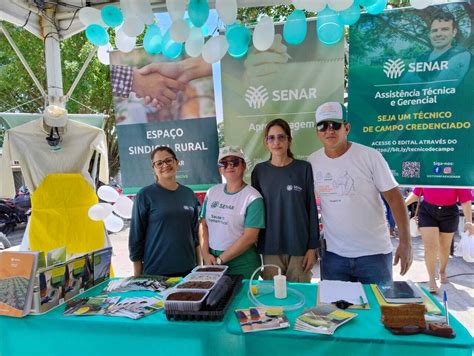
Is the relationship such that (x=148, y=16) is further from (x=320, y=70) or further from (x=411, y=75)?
(x=411, y=75)

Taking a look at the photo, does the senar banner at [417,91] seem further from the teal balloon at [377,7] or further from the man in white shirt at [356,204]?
the man in white shirt at [356,204]

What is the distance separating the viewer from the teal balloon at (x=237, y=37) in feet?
7.92

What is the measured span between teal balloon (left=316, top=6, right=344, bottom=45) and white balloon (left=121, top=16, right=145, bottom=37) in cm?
125

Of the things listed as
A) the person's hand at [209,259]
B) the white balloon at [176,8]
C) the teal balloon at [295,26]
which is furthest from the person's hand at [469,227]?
the white balloon at [176,8]

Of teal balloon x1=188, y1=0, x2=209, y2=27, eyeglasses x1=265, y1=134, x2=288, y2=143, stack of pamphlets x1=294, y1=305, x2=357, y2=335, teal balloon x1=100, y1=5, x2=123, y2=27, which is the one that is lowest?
stack of pamphlets x1=294, y1=305, x2=357, y2=335

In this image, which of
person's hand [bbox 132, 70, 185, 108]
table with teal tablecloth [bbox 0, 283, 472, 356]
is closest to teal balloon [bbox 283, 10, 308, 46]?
person's hand [bbox 132, 70, 185, 108]

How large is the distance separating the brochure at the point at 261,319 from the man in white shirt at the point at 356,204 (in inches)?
28.1

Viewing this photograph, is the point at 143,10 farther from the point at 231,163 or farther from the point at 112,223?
the point at 112,223

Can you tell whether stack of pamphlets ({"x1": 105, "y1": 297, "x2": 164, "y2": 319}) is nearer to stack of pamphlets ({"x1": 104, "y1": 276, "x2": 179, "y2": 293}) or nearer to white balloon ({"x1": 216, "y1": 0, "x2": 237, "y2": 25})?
stack of pamphlets ({"x1": 104, "y1": 276, "x2": 179, "y2": 293})

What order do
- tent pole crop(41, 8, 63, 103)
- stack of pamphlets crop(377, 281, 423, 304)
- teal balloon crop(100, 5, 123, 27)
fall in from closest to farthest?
1. stack of pamphlets crop(377, 281, 423, 304)
2. teal balloon crop(100, 5, 123, 27)
3. tent pole crop(41, 8, 63, 103)

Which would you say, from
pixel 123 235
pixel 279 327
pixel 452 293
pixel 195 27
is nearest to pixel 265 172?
pixel 279 327

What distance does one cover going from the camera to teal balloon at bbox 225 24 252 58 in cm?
241

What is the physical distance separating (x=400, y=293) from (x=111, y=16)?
8.41 feet

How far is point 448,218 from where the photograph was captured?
3.48 meters
